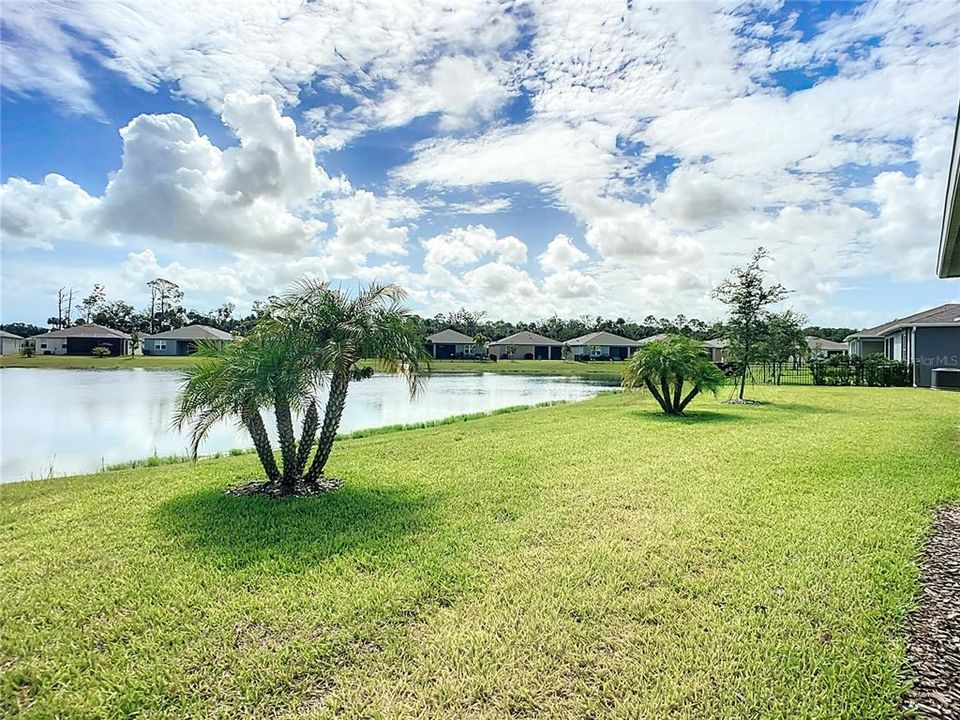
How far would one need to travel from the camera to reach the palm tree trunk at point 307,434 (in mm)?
6266

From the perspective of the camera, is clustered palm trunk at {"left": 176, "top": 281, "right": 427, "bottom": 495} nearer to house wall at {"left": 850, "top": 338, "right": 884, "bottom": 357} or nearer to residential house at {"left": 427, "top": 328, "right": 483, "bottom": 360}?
house wall at {"left": 850, "top": 338, "right": 884, "bottom": 357}

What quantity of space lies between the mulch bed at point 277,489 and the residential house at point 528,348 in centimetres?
5985

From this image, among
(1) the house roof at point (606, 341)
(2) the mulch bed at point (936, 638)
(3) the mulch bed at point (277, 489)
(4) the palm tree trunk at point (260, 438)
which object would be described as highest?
(1) the house roof at point (606, 341)

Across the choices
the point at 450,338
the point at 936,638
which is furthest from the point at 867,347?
the point at 936,638

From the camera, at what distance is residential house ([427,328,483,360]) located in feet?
209

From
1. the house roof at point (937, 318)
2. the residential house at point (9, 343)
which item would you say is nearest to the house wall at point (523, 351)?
the house roof at point (937, 318)

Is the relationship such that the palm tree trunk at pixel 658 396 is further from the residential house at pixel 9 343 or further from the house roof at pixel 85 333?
the residential house at pixel 9 343

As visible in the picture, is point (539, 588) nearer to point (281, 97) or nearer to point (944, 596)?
point (944, 596)

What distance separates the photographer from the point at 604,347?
2500 inches

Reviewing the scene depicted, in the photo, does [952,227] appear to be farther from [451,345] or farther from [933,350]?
[451,345]

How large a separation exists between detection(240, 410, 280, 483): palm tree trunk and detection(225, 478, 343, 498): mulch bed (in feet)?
0.41

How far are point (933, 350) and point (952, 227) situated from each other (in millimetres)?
18607

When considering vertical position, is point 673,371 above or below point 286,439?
above

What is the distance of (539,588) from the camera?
12.1ft
